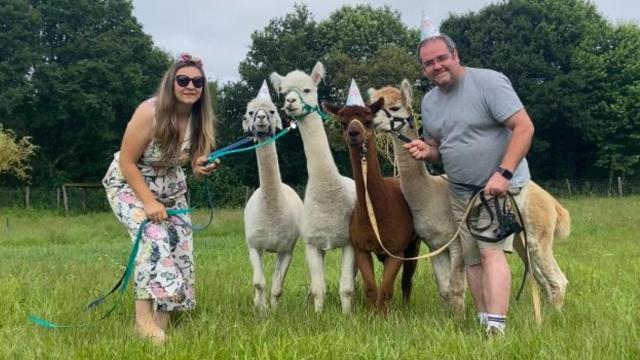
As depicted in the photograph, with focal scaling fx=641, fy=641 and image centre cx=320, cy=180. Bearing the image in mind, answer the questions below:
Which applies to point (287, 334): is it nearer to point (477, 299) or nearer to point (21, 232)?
point (477, 299)

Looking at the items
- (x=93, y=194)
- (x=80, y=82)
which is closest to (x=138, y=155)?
(x=93, y=194)

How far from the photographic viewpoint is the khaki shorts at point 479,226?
4.29 meters

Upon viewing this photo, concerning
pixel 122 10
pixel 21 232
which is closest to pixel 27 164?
pixel 122 10

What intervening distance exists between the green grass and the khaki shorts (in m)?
0.51

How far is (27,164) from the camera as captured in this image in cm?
3266

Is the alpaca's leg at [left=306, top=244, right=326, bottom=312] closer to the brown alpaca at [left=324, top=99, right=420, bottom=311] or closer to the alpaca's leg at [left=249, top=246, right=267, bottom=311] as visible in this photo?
the brown alpaca at [left=324, top=99, right=420, bottom=311]

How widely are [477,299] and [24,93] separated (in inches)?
1260

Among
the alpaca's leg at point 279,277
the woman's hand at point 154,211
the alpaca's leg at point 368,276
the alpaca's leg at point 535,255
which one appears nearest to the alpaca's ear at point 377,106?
the alpaca's leg at point 368,276

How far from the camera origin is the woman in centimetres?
431

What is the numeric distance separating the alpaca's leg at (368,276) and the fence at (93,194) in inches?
894

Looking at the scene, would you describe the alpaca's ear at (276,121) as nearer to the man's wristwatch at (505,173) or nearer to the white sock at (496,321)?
the man's wristwatch at (505,173)

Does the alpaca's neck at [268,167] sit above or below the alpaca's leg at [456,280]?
above

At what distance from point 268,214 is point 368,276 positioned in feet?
3.73

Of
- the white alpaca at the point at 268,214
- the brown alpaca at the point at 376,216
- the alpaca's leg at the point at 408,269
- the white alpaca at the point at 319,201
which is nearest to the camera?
the brown alpaca at the point at 376,216
